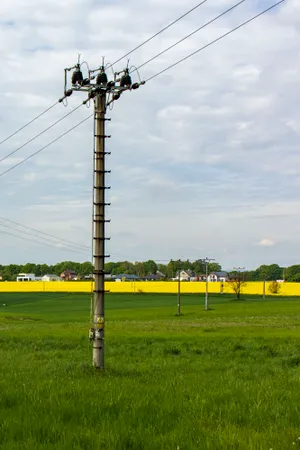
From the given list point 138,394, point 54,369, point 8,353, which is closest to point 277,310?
point 8,353

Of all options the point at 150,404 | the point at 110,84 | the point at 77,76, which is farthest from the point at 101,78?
the point at 150,404

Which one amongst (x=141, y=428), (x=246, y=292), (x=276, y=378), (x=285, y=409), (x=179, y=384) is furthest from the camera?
(x=246, y=292)

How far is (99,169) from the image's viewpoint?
59.9 ft

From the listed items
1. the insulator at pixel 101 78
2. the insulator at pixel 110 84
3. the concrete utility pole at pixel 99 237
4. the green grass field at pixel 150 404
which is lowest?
the green grass field at pixel 150 404

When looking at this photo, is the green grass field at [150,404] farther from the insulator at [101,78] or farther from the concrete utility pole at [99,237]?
the insulator at [101,78]

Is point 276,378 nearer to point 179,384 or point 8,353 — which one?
point 179,384

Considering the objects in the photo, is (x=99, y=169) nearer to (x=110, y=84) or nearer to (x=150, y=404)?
(x=110, y=84)

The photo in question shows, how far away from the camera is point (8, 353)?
23.1 m

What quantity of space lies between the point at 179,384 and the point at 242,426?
14.4ft

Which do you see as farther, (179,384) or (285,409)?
(179,384)

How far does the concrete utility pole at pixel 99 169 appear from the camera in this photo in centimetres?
1770

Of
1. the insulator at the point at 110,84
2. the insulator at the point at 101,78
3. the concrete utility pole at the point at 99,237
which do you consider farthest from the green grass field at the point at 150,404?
the insulator at the point at 101,78

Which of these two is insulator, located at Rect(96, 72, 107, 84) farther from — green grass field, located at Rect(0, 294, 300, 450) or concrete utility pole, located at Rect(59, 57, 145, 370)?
green grass field, located at Rect(0, 294, 300, 450)

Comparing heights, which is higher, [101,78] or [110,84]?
[101,78]
